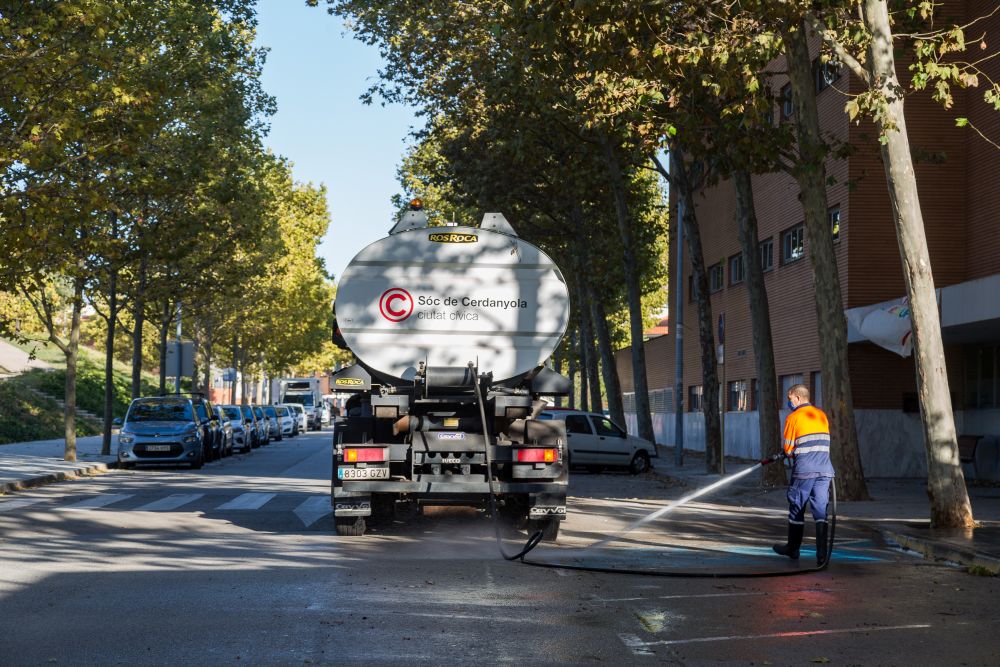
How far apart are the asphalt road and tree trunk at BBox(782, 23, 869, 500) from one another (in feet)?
11.7

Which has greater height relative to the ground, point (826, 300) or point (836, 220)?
point (836, 220)

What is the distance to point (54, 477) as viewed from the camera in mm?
27562

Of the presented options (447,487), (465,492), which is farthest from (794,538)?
(447,487)

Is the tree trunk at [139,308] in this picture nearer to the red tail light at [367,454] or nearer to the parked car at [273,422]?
the parked car at [273,422]

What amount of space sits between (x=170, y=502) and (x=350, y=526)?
6323 millimetres

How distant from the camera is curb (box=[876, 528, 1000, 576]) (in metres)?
13.2

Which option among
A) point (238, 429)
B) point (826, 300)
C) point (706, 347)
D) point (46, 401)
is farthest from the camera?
point (46, 401)

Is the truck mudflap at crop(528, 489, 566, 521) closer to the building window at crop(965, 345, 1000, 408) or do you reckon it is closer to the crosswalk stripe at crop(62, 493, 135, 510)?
the crosswalk stripe at crop(62, 493, 135, 510)

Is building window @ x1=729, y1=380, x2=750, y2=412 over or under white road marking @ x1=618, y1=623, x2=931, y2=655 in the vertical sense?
over

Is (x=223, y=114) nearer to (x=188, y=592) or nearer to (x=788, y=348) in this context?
(x=788, y=348)

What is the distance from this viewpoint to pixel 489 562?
13.7m

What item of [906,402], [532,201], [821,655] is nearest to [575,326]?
[532,201]

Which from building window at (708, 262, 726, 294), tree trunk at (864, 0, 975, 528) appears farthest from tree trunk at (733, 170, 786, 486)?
building window at (708, 262, 726, 294)

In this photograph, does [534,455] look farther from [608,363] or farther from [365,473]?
[608,363]
